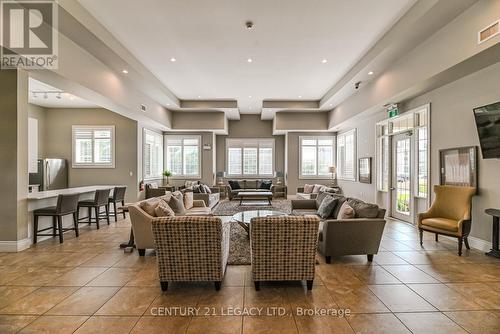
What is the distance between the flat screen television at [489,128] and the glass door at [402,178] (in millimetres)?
2161

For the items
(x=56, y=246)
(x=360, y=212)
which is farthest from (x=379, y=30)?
(x=56, y=246)

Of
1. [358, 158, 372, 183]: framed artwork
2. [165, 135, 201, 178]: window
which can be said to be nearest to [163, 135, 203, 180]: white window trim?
[165, 135, 201, 178]: window

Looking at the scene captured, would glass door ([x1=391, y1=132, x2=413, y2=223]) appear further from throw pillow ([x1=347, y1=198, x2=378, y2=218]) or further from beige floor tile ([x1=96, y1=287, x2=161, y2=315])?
beige floor tile ([x1=96, y1=287, x2=161, y2=315])

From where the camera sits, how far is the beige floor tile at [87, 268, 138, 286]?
3.12 meters

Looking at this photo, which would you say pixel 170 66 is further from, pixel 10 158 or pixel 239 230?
pixel 239 230

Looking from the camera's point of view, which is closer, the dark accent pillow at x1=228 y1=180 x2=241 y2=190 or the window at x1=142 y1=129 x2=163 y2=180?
the window at x1=142 y1=129 x2=163 y2=180

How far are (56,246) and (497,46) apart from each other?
7204 millimetres

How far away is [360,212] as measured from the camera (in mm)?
3936

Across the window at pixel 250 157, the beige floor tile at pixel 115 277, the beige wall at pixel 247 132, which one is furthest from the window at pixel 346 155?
the beige floor tile at pixel 115 277

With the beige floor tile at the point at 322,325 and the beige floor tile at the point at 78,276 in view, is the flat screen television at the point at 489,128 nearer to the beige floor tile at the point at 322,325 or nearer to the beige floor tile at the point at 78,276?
the beige floor tile at the point at 322,325

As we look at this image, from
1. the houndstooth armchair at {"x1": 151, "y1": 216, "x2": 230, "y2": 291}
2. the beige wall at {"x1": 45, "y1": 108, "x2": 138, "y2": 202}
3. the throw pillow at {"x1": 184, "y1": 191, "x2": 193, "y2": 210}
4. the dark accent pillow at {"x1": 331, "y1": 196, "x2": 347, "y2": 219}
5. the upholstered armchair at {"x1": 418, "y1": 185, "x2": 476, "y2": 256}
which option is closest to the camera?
the houndstooth armchair at {"x1": 151, "y1": 216, "x2": 230, "y2": 291}

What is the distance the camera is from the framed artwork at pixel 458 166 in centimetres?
441

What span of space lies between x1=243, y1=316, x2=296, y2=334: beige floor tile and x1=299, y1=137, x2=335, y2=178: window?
9.07 m

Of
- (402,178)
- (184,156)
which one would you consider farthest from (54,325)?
(184,156)
